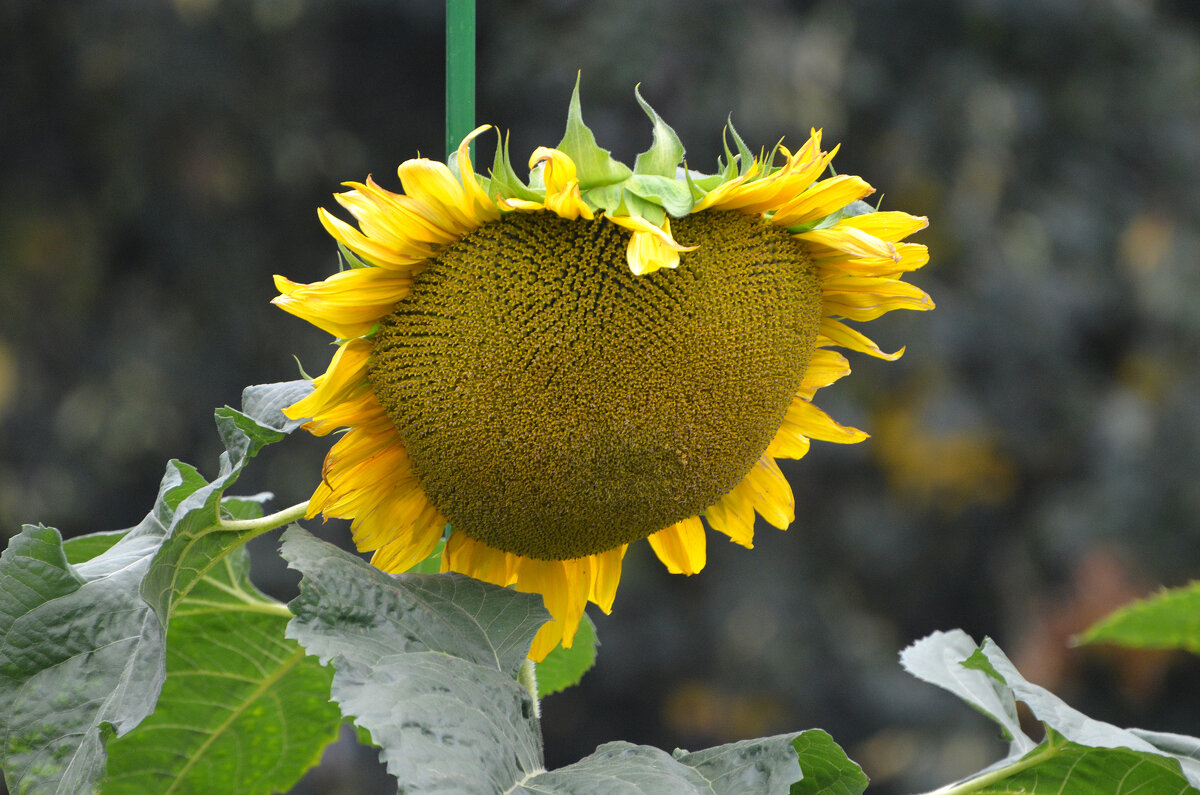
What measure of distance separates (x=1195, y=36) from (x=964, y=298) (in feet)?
4.56

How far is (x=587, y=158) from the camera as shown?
1.92 feet

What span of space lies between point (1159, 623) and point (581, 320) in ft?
1.70

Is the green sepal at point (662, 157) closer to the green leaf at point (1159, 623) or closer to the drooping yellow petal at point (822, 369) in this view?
the drooping yellow petal at point (822, 369)

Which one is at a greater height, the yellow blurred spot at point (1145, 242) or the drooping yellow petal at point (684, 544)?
the yellow blurred spot at point (1145, 242)

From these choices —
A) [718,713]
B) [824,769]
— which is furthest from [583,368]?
[718,713]

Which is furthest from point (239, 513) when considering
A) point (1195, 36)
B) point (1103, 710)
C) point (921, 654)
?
point (1195, 36)

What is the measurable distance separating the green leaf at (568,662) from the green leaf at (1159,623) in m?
0.34

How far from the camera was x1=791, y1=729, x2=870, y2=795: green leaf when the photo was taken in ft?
2.07

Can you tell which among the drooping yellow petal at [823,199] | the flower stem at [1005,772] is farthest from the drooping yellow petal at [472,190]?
the flower stem at [1005,772]

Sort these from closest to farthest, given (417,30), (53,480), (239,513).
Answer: (239,513)
(53,480)
(417,30)

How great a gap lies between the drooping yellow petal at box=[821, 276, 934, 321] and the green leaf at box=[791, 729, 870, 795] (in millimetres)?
217

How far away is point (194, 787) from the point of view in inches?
31.6

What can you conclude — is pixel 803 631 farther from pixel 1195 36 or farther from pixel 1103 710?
pixel 1195 36

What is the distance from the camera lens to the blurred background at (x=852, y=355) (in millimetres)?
3877
